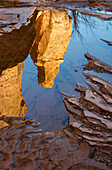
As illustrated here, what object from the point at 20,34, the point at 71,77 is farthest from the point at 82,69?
the point at 20,34

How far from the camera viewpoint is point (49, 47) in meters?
4.11

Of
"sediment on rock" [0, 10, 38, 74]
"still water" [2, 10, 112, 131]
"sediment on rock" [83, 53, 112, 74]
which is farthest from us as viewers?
"sediment on rock" [0, 10, 38, 74]

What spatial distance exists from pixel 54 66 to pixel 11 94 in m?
1.17

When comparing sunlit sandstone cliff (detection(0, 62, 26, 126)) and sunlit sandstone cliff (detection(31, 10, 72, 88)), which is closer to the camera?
sunlit sandstone cliff (detection(0, 62, 26, 126))

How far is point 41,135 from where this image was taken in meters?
1.93

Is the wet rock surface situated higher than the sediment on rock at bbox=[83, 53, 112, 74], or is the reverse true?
the sediment on rock at bbox=[83, 53, 112, 74]

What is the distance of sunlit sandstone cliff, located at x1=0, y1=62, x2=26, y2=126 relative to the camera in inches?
91.9

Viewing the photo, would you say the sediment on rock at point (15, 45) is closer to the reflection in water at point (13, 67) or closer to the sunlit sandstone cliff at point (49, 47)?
the reflection in water at point (13, 67)

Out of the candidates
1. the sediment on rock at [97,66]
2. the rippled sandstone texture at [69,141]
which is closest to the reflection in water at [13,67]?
the rippled sandstone texture at [69,141]

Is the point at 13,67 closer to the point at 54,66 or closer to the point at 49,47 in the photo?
the point at 54,66

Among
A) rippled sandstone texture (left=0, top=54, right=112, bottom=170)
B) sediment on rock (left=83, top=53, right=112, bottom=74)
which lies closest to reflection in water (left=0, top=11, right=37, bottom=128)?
rippled sandstone texture (left=0, top=54, right=112, bottom=170)

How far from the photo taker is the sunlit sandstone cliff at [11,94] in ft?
7.66

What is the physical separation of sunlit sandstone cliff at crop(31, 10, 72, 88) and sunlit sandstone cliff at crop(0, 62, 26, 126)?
419 mm

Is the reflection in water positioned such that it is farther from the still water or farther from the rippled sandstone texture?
the rippled sandstone texture
